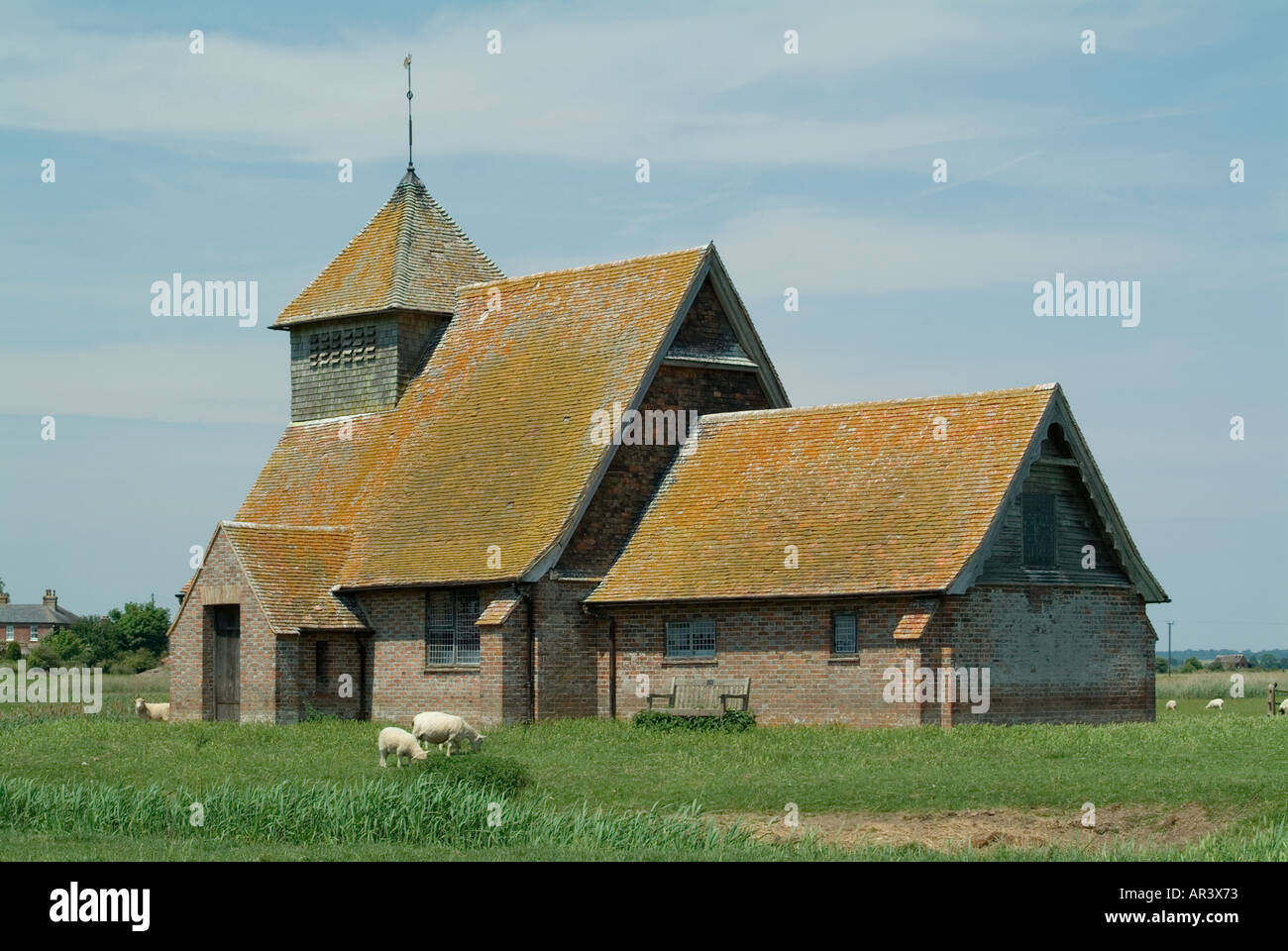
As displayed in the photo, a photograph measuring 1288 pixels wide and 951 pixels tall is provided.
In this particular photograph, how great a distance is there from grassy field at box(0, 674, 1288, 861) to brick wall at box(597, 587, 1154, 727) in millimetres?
1361

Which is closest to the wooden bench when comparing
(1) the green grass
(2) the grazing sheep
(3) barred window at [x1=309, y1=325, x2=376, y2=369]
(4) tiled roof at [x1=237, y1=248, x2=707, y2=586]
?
(4) tiled roof at [x1=237, y1=248, x2=707, y2=586]

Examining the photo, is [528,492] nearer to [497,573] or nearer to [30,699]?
[497,573]

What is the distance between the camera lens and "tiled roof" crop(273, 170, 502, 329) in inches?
1875

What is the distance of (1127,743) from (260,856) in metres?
16.4

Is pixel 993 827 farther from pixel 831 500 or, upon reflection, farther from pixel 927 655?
pixel 831 500

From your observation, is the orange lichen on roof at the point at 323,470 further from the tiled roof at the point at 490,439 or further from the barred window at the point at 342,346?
the barred window at the point at 342,346

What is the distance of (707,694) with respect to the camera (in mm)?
36906

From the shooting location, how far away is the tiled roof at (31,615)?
15162 centimetres

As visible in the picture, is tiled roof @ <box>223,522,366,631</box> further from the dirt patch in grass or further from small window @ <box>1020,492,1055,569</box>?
the dirt patch in grass

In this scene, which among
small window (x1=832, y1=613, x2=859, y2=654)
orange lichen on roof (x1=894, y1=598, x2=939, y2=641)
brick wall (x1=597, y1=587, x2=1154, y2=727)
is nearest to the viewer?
orange lichen on roof (x1=894, y1=598, x2=939, y2=641)

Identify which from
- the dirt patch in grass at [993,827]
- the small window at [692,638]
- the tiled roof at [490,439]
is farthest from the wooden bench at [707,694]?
the dirt patch in grass at [993,827]

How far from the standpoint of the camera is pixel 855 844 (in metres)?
23.3

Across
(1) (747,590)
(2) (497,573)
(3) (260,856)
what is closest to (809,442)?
(1) (747,590)

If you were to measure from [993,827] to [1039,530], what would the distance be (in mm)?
13781
